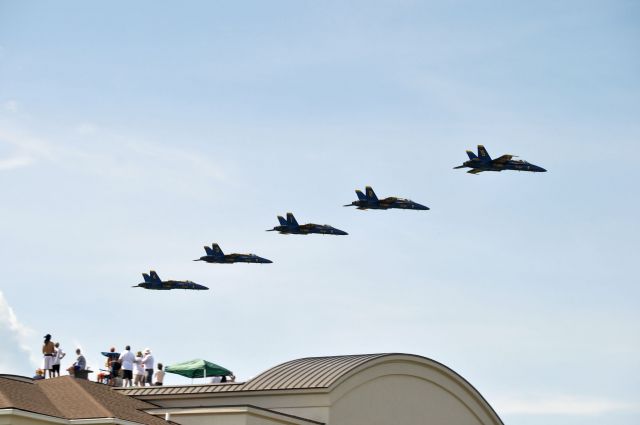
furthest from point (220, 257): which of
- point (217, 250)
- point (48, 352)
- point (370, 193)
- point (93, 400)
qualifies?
point (93, 400)

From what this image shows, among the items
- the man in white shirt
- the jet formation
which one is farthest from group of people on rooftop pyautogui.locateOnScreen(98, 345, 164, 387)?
the jet formation

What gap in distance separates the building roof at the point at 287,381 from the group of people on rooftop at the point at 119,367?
7.74 ft

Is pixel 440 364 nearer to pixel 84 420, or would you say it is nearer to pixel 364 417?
pixel 364 417

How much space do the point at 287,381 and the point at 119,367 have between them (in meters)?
8.40

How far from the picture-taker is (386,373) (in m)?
48.8

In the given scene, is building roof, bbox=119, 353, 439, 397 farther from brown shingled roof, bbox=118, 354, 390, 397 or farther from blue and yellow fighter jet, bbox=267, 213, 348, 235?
blue and yellow fighter jet, bbox=267, 213, 348, 235

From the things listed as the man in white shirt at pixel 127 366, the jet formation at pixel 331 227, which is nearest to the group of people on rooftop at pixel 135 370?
the man in white shirt at pixel 127 366

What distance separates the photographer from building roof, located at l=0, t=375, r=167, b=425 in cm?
3847

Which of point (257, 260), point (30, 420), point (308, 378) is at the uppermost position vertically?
point (257, 260)

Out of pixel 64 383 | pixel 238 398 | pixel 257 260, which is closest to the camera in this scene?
pixel 64 383

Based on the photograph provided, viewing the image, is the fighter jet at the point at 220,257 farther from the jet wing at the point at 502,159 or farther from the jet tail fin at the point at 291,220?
the jet wing at the point at 502,159

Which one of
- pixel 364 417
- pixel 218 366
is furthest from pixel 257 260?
pixel 364 417

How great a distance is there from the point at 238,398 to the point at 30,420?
10.8 metres

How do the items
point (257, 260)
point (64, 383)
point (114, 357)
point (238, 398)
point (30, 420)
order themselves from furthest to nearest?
Result: point (257, 260), point (114, 357), point (238, 398), point (64, 383), point (30, 420)
